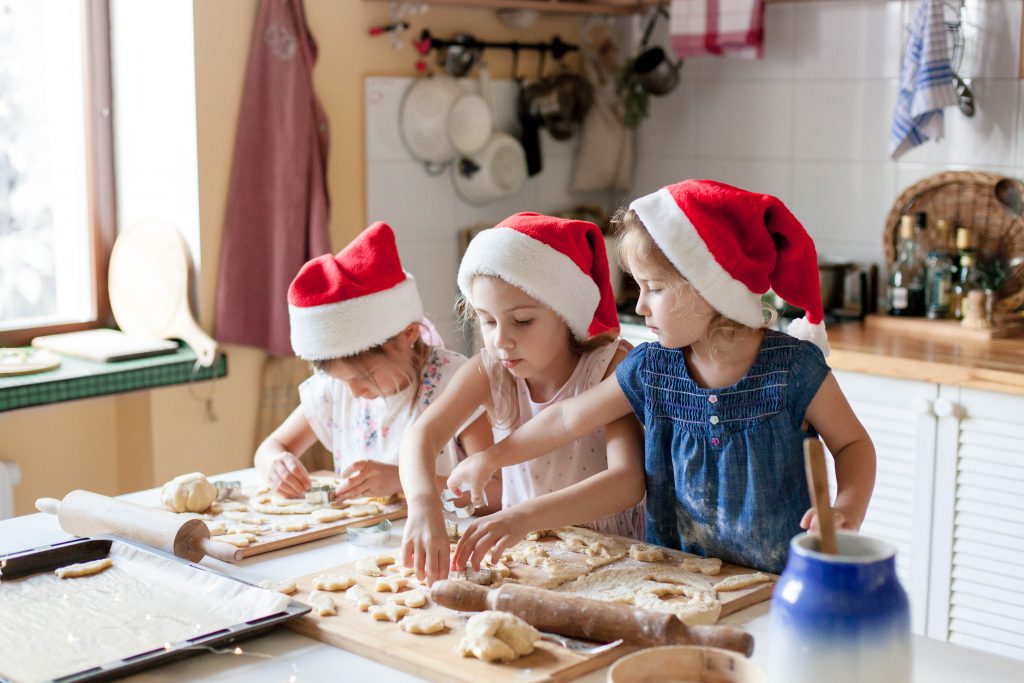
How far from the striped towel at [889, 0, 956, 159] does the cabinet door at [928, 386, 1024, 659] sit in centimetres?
68

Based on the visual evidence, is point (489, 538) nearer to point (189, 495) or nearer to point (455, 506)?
point (455, 506)

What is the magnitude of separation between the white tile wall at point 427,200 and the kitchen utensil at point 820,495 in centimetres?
214

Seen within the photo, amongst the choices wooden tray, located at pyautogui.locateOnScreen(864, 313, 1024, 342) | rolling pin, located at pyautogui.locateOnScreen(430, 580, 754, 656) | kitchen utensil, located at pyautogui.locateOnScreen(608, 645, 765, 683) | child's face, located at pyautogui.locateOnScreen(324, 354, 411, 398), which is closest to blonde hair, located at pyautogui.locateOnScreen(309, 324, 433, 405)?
child's face, located at pyautogui.locateOnScreen(324, 354, 411, 398)

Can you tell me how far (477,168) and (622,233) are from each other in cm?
162

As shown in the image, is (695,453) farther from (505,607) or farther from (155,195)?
(155,195)

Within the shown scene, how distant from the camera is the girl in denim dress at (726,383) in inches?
55.4

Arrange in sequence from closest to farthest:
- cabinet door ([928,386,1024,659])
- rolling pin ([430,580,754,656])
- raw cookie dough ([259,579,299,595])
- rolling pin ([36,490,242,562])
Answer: rolling pin ([430,580,754,656]), raw cookie dough ([259,579,299,595]), rolling pin ([36,490,242,562]), cabinet door ([928,386,1024,659])

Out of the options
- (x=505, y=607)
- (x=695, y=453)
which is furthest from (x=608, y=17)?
(x=505, y=607)

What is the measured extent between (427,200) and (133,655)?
2.12m

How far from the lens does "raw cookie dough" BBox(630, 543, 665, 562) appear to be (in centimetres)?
136

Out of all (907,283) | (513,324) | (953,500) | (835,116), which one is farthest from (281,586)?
(835,116)

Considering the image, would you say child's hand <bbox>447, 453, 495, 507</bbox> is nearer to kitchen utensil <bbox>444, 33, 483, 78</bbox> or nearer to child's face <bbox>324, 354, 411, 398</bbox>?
child's face <bbox>324, 354, 411, 398</bbox>

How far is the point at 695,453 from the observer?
1479 millimetres

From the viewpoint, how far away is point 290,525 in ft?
4.96
